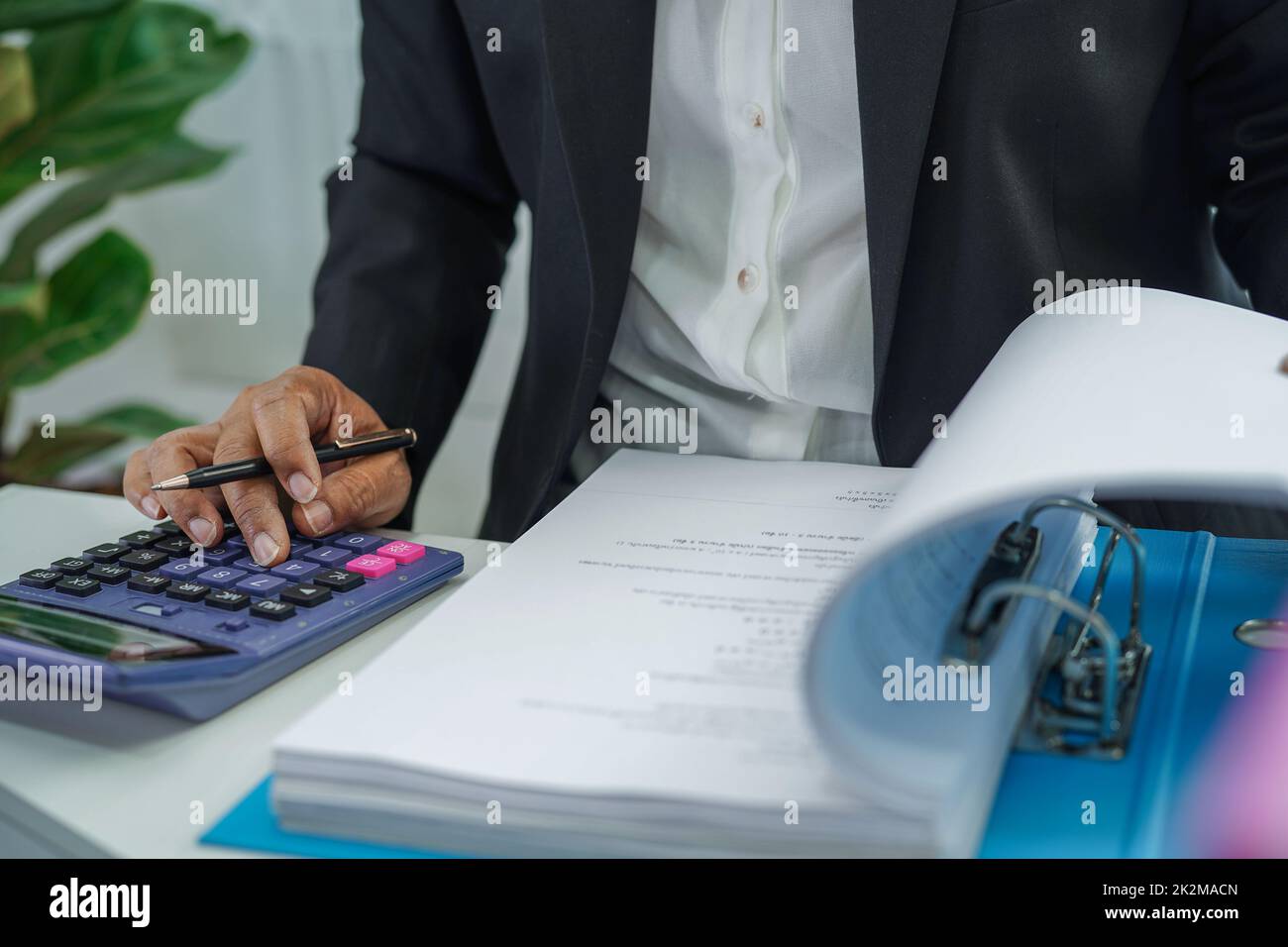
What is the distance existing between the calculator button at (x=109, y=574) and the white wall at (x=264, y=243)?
50.7 inches

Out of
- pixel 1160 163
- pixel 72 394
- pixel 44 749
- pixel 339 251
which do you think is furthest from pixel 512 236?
pixel 72 394

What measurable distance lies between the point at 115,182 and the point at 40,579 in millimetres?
1192

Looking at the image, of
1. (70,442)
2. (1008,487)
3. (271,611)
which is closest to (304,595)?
(271,611)

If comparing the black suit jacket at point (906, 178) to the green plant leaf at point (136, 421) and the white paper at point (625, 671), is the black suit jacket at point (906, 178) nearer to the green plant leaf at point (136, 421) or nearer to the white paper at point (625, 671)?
the white paper at point (625, 671)

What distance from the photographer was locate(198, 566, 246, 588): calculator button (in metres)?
0.56

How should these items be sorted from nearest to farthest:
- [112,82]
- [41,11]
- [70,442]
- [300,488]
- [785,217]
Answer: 1. [300,488]
2. [785,217]
3. [41,11]
4. [112,82]
5. [70,442]

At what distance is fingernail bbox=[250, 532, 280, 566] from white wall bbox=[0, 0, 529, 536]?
126 centimetres

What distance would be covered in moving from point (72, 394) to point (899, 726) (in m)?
2.33

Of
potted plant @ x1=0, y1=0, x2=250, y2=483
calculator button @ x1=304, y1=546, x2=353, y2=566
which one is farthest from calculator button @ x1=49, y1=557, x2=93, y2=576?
potted plant @ x1=0, y1=0, x2=250, y2=483

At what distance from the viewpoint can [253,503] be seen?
621mm

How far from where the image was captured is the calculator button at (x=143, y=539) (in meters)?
0.61

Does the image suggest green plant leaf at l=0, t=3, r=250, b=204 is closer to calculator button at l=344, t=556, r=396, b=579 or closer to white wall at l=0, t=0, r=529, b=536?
white wall at l=0, t=0, r=529, b=536

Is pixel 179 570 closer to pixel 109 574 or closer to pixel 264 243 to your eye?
pixel 109 574

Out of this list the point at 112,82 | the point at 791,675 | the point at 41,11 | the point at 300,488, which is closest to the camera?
the point at 791,675
